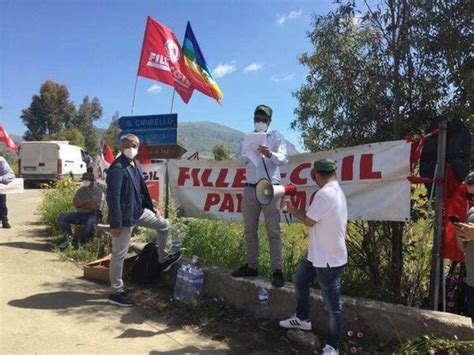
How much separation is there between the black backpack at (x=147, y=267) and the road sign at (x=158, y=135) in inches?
99.0

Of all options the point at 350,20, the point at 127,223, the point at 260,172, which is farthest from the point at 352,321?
the point at 350,20

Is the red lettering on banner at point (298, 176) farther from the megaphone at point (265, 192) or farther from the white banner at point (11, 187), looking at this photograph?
the white banner at point (11, 187)

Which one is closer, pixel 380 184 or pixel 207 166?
pixel 380 184

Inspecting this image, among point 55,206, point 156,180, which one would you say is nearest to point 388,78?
point 156,180

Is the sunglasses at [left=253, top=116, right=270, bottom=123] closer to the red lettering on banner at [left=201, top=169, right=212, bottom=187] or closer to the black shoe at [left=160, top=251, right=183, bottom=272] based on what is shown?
the red lettering on banner at [left=201, top=169, right=212, bottom=187]

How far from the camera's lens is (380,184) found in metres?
5.02

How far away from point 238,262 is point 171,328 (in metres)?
1.55

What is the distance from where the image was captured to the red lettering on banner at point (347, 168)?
17.1ft

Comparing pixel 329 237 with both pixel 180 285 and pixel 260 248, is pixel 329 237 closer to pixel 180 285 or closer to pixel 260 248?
pixel 180 285

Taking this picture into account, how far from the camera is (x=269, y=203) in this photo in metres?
5.09

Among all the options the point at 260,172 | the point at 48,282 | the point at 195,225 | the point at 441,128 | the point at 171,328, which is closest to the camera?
the point at 441,128

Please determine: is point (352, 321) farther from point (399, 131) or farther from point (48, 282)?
point (48, 282)

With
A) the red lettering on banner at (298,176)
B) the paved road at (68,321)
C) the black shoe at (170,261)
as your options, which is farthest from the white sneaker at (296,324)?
the black shoe at (170,261)

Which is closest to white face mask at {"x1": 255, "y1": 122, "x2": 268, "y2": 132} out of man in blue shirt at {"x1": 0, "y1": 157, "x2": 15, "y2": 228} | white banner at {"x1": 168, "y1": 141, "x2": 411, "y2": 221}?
white banner at {"x1": 168, "y1": 141, "x2": 411, "y2": 221}
